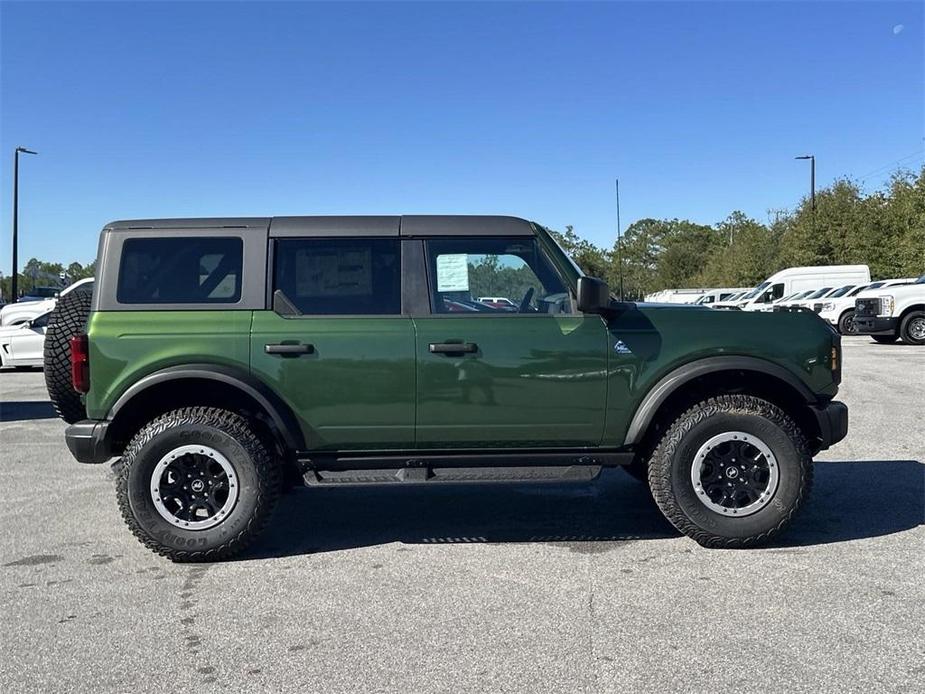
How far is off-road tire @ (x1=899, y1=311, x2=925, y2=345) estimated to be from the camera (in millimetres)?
19344

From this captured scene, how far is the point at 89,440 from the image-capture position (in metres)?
4.68

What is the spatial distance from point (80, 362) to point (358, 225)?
177 centimetres

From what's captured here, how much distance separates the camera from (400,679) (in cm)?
325

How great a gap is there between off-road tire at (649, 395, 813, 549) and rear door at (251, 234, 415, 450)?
1560mm

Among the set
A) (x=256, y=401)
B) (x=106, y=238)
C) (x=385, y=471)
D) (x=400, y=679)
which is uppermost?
(x=106, y=238)

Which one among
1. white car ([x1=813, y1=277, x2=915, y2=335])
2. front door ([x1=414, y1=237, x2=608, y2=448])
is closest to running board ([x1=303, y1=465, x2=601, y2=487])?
front door ([x1=414, y1=237, x2=608, y2=448])

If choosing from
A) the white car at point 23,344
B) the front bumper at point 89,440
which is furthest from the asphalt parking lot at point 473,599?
the white car at point 23,344

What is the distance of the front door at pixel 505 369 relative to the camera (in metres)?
4.74

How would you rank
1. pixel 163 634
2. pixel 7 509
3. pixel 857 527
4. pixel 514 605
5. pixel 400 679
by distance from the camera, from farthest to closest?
pixel 7 509, pixel 857 527, pixel 514 605, pixel 163 634, pixel 400 679

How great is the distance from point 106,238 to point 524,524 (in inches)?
124

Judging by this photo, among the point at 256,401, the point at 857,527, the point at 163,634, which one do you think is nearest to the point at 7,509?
the point at 256,401

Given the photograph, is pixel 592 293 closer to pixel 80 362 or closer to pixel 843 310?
pixel 80 362

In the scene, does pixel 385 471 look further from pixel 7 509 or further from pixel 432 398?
pixel 7 509

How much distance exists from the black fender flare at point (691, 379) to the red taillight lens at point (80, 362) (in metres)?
3.14
